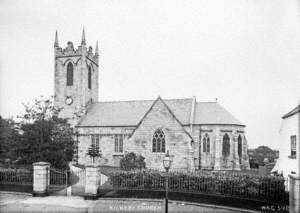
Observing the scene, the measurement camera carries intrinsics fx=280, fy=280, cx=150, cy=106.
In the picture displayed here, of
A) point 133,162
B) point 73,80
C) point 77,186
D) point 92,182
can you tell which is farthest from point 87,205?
point 73,80

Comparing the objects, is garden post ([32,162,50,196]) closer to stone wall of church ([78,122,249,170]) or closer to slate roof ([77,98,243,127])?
stone wall of church ([78,122,249,170])

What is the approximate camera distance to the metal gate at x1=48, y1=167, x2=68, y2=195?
16.9 metres

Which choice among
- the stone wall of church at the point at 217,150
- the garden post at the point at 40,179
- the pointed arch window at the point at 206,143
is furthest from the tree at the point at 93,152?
the garden post at the point at 40,179

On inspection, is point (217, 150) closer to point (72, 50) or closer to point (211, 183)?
point (211, 183)

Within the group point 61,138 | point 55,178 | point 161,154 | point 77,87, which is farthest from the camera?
point 77,87

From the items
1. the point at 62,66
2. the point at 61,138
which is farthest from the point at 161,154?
the point at 62,66

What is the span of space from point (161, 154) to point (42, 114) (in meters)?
12.0

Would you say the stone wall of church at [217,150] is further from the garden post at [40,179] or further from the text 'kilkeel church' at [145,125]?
the garden post at [40,179]

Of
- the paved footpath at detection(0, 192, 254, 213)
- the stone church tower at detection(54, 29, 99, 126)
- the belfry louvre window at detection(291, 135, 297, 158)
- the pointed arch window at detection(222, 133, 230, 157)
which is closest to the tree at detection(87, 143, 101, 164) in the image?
the stone church tower at detection(54, 29, 99, 126)

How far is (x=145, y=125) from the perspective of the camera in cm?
2744

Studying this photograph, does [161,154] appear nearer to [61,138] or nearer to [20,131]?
[61,138]

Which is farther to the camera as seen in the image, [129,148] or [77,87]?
[77,87]

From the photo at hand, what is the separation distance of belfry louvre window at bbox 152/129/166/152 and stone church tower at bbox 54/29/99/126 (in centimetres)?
1432

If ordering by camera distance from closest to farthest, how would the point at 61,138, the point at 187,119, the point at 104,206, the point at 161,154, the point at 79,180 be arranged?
the point at 104,206 < the point at 61,138 < the point at 79,180 < the point at 161,154 < the point at 187,119
